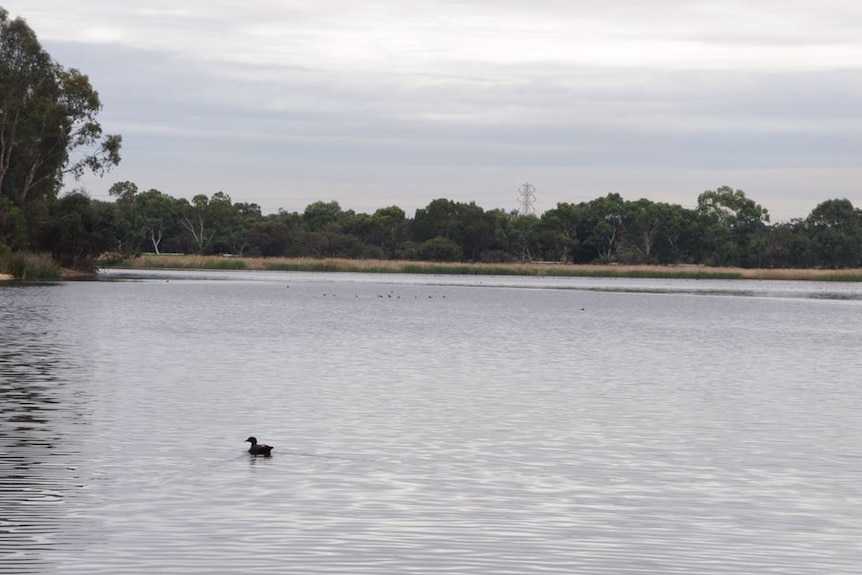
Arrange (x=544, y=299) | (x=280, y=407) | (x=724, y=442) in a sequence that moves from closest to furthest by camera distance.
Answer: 1. (x=724, y=442)
2. (x=280, y=407)
3. (x=544, y=299)

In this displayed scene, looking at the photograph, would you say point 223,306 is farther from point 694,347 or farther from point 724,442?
point 724,442

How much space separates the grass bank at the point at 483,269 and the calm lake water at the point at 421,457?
110276mm

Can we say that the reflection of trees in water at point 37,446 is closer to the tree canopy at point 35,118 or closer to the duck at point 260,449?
the duck at point 260,449

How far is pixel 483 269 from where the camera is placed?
7042 inches

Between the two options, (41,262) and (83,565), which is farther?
(41,262)

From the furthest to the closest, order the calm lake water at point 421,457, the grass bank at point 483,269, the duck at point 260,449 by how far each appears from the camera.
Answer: the grass bank at point 483,269, the duck at point 260,449, the calm lake water at point 421,457

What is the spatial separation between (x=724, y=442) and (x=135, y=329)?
36.7m

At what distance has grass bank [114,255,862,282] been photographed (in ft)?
553

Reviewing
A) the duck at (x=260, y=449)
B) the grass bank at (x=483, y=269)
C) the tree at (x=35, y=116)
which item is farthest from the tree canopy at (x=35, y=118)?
the duck at (x=260, y=449)

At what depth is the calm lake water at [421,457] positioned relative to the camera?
52.4ft

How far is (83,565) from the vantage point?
14.7m

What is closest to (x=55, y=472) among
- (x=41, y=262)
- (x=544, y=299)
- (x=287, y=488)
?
(x=287, y=488)

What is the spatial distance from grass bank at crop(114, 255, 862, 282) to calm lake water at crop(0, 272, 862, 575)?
110276 millimetres

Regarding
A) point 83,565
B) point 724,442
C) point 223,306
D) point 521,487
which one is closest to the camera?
point 83,565
